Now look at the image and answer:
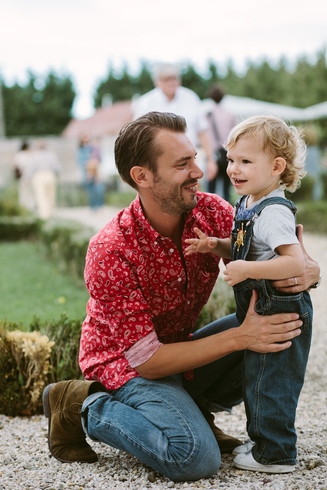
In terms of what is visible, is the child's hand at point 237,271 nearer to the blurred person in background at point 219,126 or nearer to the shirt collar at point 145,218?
the shirt collar at point 145,218

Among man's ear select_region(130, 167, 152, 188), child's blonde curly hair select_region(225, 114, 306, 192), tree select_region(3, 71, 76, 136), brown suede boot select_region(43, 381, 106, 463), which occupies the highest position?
tree select_region(3, 71, 76, 136)

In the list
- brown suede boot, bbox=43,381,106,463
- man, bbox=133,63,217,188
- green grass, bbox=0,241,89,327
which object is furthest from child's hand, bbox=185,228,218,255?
man, bbox=133,63,217,188

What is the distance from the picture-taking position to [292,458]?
224cm

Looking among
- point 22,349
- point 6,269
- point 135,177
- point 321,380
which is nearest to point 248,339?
point 135,177

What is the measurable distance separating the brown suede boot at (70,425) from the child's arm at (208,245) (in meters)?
0.77

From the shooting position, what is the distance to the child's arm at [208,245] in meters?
2.38

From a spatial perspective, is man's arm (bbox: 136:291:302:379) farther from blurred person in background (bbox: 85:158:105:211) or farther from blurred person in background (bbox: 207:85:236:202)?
blurred person in background (bbox: 85:158:105:211)

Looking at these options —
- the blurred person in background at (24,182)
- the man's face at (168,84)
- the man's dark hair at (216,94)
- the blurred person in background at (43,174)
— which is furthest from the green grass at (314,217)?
the blurred person in background at (24,182)

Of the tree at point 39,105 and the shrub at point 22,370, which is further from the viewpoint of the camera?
the tree at point 39,105

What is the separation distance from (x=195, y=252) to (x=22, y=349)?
4.07 feet

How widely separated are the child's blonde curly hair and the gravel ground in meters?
1.24

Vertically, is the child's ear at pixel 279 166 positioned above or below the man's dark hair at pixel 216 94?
below

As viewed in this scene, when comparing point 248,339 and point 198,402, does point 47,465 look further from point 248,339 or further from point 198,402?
point 248,339

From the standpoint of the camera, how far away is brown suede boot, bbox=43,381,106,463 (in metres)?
2.40
